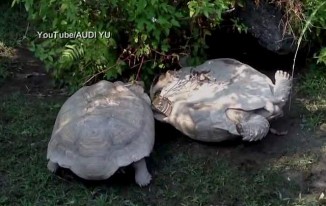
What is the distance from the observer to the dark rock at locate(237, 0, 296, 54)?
557 cm

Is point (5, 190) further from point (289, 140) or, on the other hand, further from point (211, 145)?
point (289, 140)

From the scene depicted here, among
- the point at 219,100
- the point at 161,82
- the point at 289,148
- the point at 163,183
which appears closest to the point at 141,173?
the point at 163,183

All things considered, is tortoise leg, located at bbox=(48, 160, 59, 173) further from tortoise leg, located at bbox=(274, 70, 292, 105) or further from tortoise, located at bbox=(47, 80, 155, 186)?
tortoise leg, located at bbox=(274, 70, 292, 105)

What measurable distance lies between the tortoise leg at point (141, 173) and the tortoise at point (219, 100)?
19.5 inches

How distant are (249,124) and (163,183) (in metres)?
0.74

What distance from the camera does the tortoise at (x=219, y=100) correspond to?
15.4 feet

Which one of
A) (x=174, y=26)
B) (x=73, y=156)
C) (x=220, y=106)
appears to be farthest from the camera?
(x=174, y=26)

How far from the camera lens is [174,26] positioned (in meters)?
5.21

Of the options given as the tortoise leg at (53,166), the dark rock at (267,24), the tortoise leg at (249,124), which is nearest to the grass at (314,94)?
the dark rock at (267,24)

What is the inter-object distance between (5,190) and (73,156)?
1.86ft

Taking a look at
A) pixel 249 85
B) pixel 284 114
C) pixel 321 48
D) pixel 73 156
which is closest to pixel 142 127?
pixel 73 156

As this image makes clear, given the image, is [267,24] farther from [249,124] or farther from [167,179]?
[167,179]

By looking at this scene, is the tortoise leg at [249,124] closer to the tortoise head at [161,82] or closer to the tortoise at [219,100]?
the tortoise at [219,100]

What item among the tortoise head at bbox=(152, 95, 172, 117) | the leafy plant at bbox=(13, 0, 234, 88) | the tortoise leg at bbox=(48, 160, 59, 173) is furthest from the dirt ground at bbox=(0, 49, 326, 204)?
the tortoise leg at bbox=(48, 160, 59, 173)
